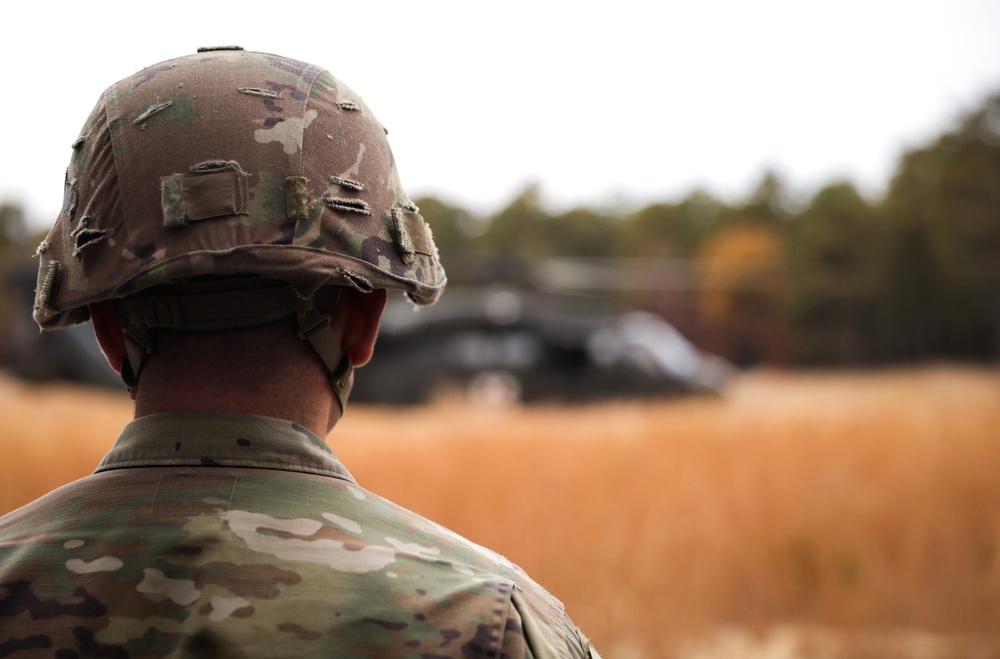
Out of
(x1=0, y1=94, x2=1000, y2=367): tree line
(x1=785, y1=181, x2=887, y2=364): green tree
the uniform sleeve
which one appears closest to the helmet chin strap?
the uniform sleeve

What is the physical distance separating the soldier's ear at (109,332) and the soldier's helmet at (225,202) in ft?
0.21

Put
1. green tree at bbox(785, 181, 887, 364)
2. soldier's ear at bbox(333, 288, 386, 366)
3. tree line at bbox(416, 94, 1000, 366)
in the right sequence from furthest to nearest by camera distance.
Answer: green tree at bbox(785, 181, 887, 364) < tree line at bbox(416, 94, 1000, 366) < soldier's ear at bbox(333, 288, 386, 366)

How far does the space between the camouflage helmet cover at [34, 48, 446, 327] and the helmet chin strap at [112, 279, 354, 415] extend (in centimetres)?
Result: 3

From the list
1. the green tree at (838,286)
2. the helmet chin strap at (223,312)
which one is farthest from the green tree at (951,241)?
the helmet chin strap at (223,312)

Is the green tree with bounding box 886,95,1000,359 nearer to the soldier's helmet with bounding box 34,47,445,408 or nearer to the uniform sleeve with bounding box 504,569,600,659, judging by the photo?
the soldier's helmet with bounding box 34,47,445,408

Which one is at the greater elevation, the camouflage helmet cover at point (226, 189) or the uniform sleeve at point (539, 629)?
the camouflage helmet cover at point (226, 189)

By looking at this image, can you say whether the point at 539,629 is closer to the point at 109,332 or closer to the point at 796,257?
the point at 109,332

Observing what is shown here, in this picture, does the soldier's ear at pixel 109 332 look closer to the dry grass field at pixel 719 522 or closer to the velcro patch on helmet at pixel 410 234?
→ the velcro patch on helmet at pixel 410 234

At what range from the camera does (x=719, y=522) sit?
17.4 ft

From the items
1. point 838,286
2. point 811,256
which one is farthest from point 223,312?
point 811,256

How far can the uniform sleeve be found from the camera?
4.01 feet

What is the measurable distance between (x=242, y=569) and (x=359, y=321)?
49 cm

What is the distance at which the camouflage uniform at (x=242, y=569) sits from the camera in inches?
46.9

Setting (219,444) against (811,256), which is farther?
(811,256)
